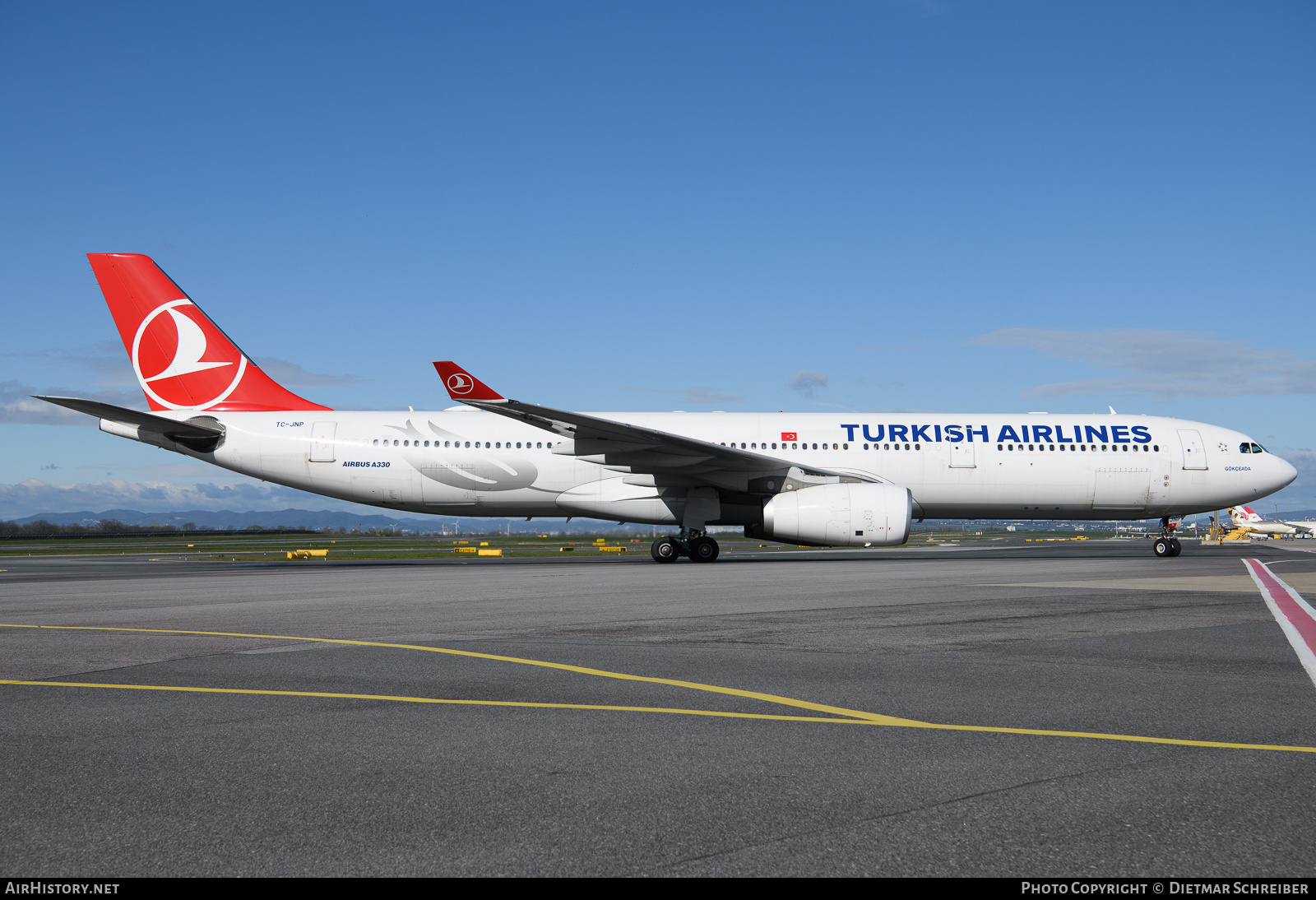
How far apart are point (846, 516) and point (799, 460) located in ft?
10.7

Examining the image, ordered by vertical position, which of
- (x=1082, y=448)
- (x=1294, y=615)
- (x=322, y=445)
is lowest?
(x=1294, y=615)

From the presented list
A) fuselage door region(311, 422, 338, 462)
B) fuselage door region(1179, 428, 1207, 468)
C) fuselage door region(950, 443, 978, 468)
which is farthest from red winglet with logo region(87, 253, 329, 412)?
fuselage door region(1179, 428, 1207, 468)

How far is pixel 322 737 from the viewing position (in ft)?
14.7

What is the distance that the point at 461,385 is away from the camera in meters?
19.4

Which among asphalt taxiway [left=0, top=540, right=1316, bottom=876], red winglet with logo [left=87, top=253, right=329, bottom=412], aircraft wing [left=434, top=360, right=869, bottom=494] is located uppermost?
red winglet with logo [left=87, top=253, right=329, bottom=412]

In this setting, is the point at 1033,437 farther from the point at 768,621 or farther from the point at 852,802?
the point at 852,802

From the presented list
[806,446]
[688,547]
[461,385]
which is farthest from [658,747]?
[806,446]

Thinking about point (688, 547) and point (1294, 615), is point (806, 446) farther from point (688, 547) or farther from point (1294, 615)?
point (1294, 615)

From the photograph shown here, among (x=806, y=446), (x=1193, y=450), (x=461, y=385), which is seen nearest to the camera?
(x=461, y=385)

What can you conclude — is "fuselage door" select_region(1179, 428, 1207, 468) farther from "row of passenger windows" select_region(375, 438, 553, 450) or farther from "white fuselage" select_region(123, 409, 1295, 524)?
"row of passenger windows" select_region(375, 438, 553, 450)

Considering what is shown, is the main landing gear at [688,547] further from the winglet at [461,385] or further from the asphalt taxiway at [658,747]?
the asphalt taxiway at [658,747]

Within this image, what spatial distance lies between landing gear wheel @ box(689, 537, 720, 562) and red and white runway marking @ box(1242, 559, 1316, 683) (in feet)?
37.3

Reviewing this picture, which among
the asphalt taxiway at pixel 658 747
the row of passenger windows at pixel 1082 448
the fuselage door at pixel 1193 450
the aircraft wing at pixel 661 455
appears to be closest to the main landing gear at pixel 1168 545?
the fuselage door at pixel 1193 450

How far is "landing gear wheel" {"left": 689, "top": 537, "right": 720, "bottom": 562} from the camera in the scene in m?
22.7
